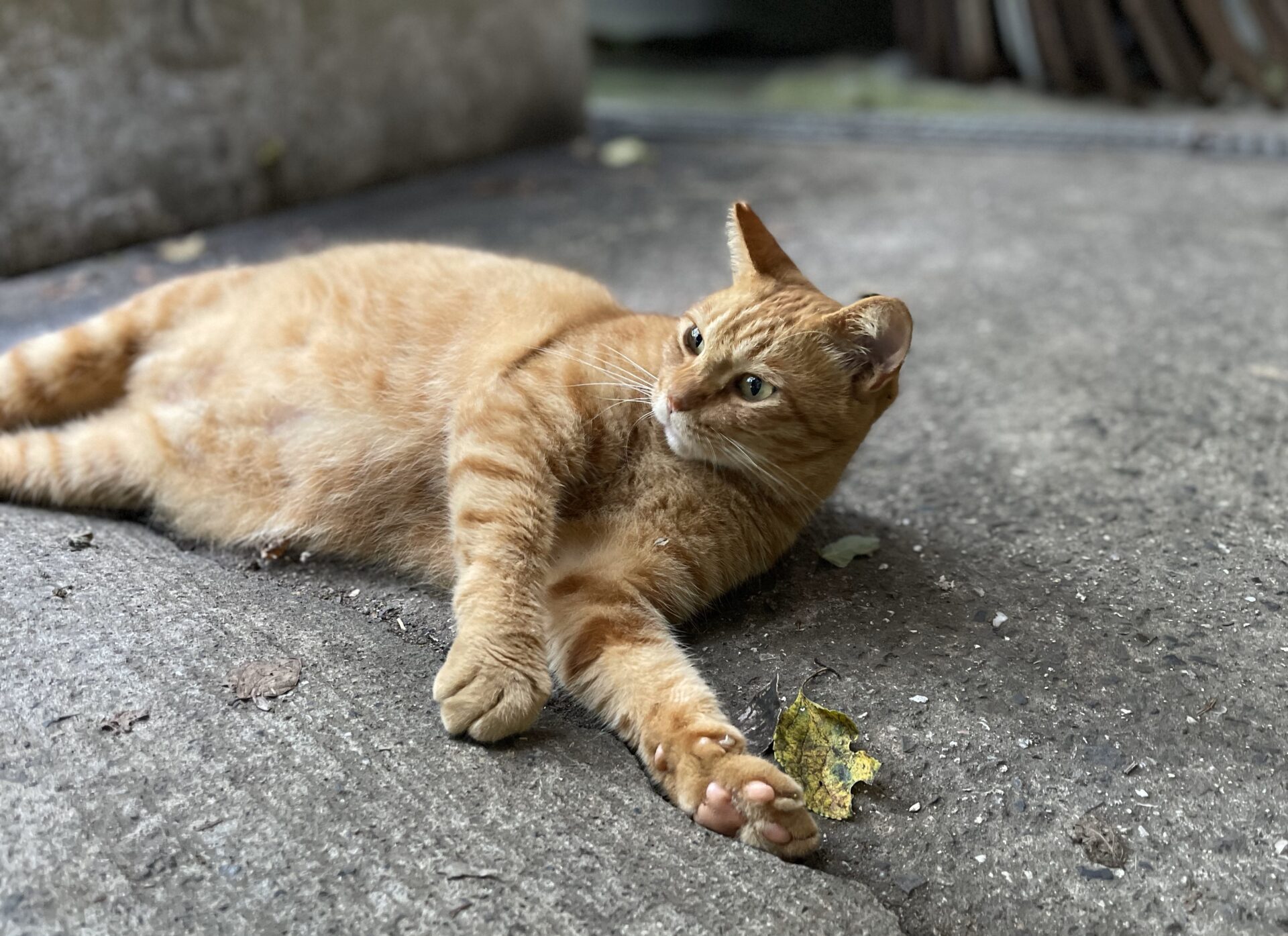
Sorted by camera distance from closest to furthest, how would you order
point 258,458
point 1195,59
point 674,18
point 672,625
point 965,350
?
1. point 672,625
2. point 258,458
3. point 965,350
4. point 1195,59
5. point 674,18

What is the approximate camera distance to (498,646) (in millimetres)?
1828

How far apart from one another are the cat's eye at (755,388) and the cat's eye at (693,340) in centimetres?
13

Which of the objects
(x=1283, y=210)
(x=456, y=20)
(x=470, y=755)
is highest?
(x=456, y=20)

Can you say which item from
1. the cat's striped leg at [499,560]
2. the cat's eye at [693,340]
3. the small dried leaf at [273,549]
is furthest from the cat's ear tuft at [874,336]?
the small dried leaf at [273,549]

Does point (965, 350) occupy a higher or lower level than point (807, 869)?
lower

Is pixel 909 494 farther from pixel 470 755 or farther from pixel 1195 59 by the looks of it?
pixel 1195 59

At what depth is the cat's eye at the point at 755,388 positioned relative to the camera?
2.09 metres

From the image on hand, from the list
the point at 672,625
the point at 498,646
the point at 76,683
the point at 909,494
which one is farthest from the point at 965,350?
the point at 76,683

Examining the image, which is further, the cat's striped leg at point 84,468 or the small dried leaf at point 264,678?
the cat's striped leg at point 84,468

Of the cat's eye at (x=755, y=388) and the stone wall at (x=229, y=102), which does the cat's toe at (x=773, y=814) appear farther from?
the stone wall at (x=229, y=102)

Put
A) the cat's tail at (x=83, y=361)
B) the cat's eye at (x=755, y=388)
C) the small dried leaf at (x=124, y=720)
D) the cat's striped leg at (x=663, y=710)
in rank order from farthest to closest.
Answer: the cat's tail at (x=83, y=361)
the cat's eye at (x=755, y=388)
the small dried leaf at (x=124, y=720)
the cat's striped leg at (x=663, y=710)

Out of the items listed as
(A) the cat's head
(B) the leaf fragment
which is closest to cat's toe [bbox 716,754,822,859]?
(A) the cat's head

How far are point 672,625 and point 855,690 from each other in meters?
0.41

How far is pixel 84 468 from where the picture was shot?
2.53 m
